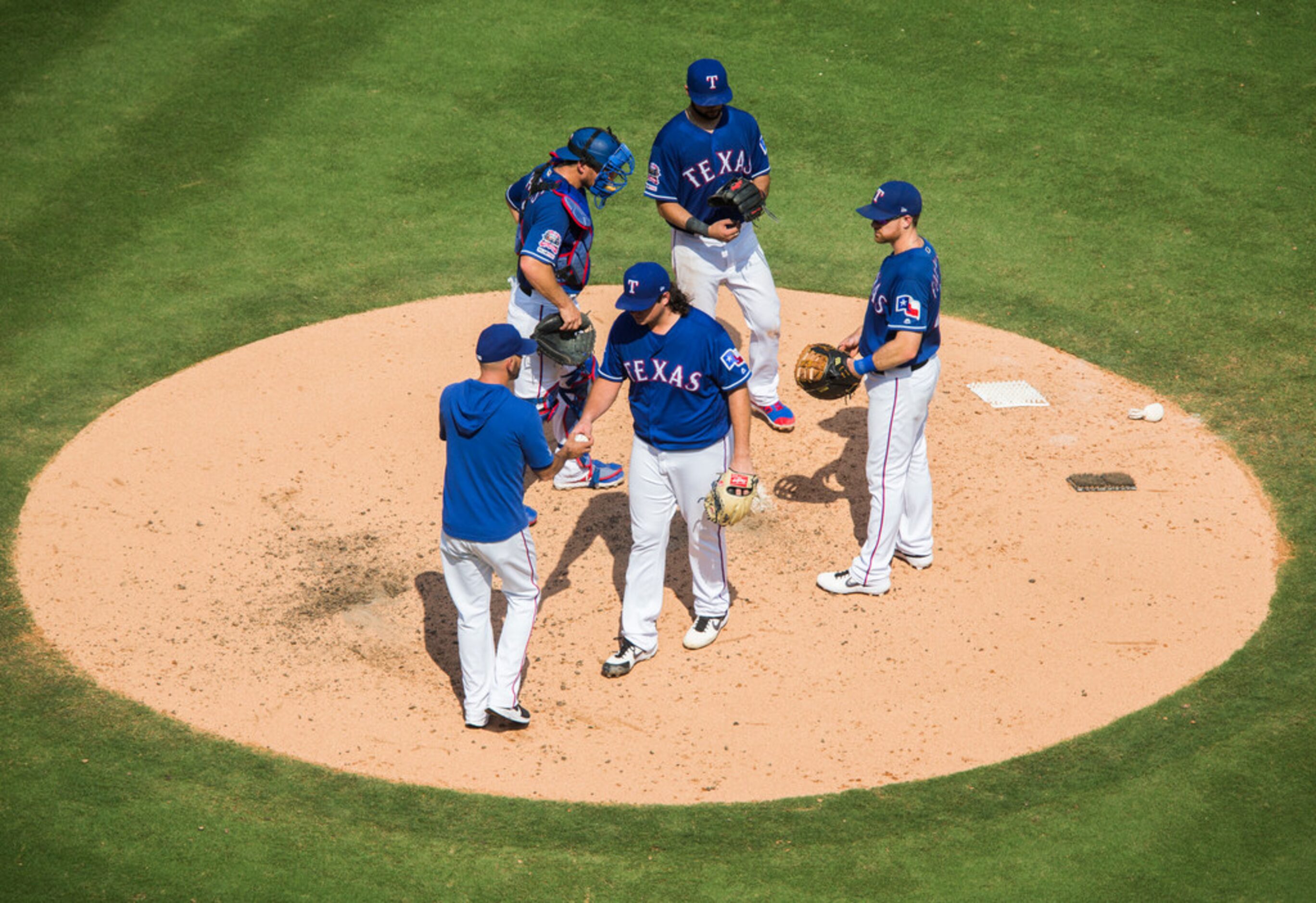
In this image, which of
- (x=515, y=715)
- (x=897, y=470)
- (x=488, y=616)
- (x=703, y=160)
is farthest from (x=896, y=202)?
(x=515, y=715)

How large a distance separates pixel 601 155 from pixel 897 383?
217 cm

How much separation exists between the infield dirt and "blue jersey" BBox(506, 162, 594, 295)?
1481 mm

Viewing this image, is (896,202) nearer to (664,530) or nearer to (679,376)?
(679,376)

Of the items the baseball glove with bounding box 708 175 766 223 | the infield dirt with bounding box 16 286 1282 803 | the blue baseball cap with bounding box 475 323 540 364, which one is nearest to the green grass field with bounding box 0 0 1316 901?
the infield dirt with bounding box 16 286 1282 803

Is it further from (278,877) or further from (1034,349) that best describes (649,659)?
(1034,349)

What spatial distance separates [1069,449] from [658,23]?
7.88 metres

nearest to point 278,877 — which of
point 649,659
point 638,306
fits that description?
point 649,659

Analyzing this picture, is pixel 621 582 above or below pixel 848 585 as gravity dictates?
below

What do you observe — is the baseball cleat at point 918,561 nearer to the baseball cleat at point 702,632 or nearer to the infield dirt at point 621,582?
the infield dirt at point 621,582

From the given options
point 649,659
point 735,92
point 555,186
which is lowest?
point 649,659

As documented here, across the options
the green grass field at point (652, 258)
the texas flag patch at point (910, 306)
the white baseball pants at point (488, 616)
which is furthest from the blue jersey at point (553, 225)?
the green grass field at point (652, 258)

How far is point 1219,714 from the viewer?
232 inches

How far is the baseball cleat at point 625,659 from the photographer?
6242 mm

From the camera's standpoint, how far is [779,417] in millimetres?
8453
